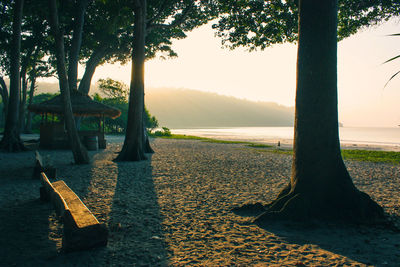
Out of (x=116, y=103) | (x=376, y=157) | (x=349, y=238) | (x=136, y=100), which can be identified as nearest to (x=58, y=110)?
(x=136, y=100)

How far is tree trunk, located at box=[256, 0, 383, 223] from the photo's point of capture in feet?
14.3

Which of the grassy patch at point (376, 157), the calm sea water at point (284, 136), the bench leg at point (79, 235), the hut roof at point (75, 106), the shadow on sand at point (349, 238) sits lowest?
the shadow on sand at point (349, 238)

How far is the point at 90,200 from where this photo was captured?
5.64 m

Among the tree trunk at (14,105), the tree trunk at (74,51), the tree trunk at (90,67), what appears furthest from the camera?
the tree trunk at (90,67)

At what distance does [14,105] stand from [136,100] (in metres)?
8.58

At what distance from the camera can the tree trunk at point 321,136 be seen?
4.36 meters

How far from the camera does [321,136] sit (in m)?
4.42

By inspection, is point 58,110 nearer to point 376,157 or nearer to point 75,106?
point 75,106

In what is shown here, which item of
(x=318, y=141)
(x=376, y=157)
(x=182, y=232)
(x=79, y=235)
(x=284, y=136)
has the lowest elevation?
(x=182, y=232)

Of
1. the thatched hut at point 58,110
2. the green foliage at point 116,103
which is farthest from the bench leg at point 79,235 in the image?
the green foliage at point 116,103

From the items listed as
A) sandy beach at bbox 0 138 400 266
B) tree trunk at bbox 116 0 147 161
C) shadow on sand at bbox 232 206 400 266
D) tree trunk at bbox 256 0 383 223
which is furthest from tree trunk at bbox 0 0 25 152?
shadow on sand at bbox 232 206 400 266

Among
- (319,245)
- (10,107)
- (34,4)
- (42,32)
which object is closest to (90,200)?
(319,245)

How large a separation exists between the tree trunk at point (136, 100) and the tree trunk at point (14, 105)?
760 centimetres

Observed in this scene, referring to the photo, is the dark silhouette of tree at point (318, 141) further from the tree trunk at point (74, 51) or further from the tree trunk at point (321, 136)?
the tree trunk at point (74, 51)
